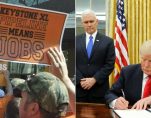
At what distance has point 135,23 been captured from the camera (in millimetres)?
5027

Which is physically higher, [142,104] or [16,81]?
[16,81]

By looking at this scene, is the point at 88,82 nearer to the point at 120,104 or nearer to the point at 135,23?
the point at 120,104

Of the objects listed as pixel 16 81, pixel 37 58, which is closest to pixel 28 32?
pixel 37 58

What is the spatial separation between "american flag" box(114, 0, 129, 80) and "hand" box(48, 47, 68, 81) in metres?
3.57

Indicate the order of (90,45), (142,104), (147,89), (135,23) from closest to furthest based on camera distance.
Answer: (142,104), (147,89), (90,45), (135,23)

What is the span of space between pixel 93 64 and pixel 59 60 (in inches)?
77.4

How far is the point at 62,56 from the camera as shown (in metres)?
1.33

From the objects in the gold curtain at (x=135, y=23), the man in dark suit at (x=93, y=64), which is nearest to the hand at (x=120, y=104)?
the man in dark suit at (x=93, y=64)

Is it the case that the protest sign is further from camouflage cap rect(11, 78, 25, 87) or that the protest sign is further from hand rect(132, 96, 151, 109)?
hand rect(132, 96, 151, 109)

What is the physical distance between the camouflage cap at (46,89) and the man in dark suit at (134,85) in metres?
0.89

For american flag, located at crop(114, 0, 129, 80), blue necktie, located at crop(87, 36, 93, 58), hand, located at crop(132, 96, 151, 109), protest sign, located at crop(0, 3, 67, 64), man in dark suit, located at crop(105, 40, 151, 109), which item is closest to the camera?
protest sign, located at crop(0, 3, 67, 64)

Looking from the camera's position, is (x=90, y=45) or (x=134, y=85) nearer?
(x=134, y=85)

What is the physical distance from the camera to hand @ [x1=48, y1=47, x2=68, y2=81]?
1.33 metres

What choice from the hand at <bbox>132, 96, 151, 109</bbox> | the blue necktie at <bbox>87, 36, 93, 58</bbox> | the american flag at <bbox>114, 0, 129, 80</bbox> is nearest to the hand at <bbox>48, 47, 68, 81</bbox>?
the hand at <bbox>132, 96, 151, 109</bbox>
